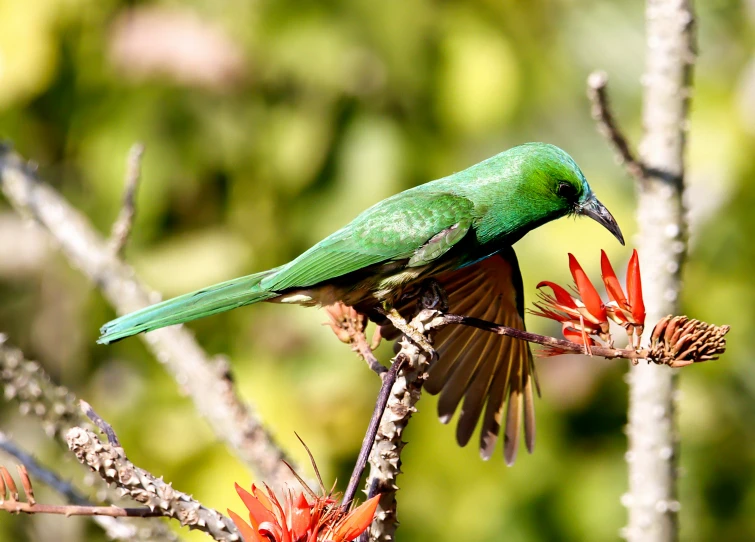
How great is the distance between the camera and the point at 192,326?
4840 mm

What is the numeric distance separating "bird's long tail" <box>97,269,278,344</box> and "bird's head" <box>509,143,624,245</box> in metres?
0.88

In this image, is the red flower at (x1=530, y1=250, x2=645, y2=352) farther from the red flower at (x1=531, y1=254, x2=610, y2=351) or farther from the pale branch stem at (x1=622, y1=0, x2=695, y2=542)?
the pale branch stem at (x1=622, y1=0, x2=695, y2=542)

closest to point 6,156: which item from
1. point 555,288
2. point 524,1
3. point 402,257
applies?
point 402,257

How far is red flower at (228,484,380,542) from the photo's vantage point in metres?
1.58

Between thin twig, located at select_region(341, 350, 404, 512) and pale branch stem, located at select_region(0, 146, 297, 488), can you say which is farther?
pale branch stem, located at select_region(0, 146, 297, 488)

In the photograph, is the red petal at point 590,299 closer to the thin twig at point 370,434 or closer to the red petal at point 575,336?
the red petal at point 575,336

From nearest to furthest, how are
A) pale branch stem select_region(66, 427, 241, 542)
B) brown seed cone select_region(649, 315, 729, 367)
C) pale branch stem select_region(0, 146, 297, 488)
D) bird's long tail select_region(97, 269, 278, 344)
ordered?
pale branch stem select_region(66, 427, 241, 542) < brown seed cone select_region(649, 315, 729, 367) < bird's long tail select_region(97, 269, 278, 344) < pale branch stem select_region(0, 146, 297, 488)

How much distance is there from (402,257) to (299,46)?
2070mm

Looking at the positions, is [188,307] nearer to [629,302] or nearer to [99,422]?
[99,422]

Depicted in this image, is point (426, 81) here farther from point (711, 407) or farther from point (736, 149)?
point (711, 407)

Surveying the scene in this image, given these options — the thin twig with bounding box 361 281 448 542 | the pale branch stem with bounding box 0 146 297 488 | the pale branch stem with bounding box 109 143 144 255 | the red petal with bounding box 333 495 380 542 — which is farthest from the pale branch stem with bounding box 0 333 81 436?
the red petal with bounding box 333 495 380 542

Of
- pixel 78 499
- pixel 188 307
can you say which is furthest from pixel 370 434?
pixel 188 307

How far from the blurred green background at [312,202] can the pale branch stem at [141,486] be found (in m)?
2.49

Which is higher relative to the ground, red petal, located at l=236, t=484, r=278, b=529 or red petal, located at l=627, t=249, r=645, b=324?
red petal, located at l=627, t=249, r=645, b=324
